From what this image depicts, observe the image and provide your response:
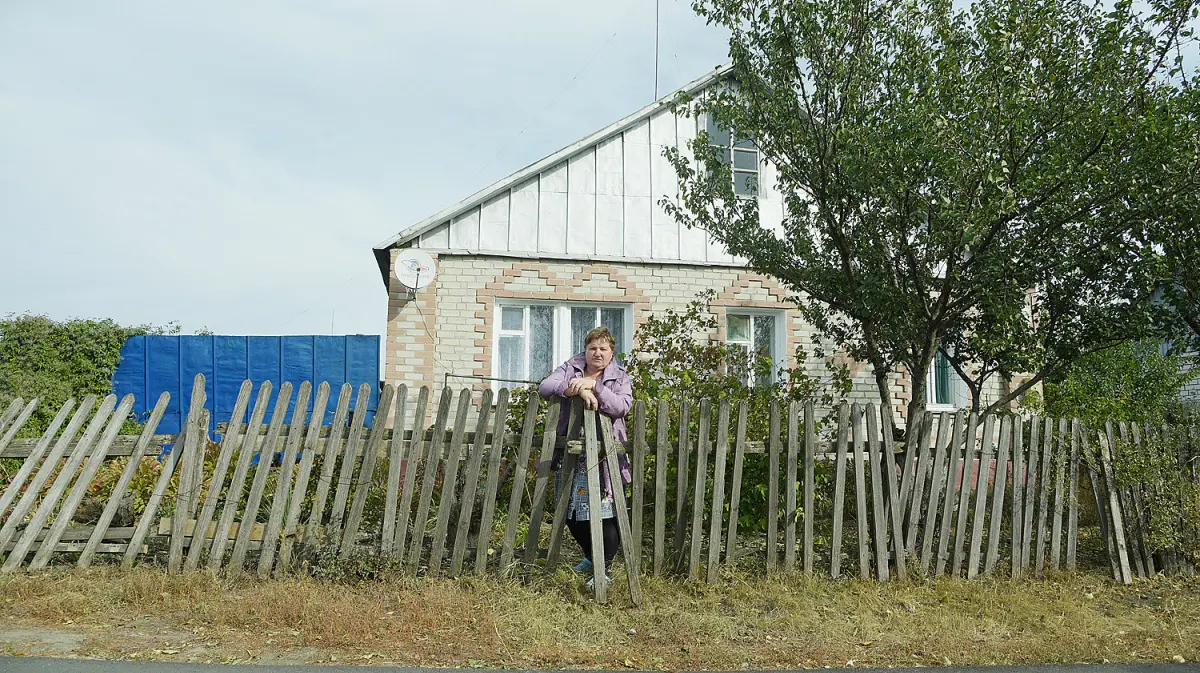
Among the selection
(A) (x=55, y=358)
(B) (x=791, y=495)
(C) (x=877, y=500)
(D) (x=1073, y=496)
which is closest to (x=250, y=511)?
(B) (x=791, y=495)

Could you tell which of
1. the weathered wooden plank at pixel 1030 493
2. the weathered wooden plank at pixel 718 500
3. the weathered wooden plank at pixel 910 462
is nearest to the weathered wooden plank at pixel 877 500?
the weathered wooden plank at pixel 910 462

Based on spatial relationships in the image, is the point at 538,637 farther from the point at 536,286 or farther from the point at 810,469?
the point at 536,286

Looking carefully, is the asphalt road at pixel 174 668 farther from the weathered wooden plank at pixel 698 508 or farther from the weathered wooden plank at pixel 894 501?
the weathered wooden plank at pixel 894 501


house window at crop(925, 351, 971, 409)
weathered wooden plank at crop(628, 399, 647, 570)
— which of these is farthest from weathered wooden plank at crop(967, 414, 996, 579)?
house window at crop(925, 351, 971, 409)

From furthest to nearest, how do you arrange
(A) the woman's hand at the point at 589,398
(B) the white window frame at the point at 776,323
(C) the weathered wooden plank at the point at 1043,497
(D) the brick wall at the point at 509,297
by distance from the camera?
(B) the white window frame at the point at 776,323
(D) the brick wall at the point at 509,297
(C) the weathered wooden plank at the point at 1043,497
(A) the woman's hand at the point at 589,398

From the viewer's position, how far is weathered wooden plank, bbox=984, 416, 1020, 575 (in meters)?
5.87

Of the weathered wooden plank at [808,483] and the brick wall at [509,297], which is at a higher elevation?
the brick wall at [509,297]

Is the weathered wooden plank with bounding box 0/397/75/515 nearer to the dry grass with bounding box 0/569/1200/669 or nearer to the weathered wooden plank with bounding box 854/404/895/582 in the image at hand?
the dry grass with bounding box 0/569/1200/669

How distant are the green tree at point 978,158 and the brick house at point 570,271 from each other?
440 centimetres

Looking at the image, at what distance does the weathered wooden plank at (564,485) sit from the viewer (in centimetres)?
518

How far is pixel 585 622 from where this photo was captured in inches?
181

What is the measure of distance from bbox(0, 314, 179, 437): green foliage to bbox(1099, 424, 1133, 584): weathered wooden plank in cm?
1119

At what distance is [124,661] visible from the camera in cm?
389

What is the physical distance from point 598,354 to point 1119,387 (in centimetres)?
809
